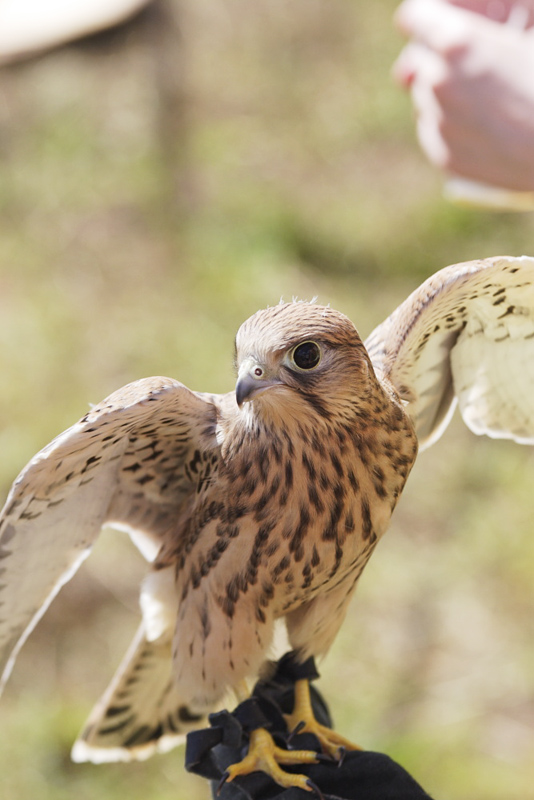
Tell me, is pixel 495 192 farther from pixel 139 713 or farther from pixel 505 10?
pixel 139 713

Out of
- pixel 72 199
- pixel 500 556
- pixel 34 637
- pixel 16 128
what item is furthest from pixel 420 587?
pixel 16 128

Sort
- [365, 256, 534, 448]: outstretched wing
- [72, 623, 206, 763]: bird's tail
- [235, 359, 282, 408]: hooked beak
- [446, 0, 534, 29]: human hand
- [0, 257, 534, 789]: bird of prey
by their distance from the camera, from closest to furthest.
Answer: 1. [235, 359, 282, 408]: hooked beak
2. [0, 257, 534, 789]: bird of prey
3. [365, 256, 534, 448]: outstretched wing
4. [72, 623, 206, 763]: bird's tail
5. [446, 0, 534, 29]: human hand

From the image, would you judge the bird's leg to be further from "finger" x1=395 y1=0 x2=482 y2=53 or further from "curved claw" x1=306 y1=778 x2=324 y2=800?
"finger" x1=395 y1=0 x2=482 y2=53

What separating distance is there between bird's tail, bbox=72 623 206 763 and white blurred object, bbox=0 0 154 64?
550 centimetres

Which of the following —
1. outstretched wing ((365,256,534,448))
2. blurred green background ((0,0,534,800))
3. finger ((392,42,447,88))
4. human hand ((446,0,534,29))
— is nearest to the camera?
outstretched wing ((365,256,534,448))

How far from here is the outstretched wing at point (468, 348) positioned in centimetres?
227

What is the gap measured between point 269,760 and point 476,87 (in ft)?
6.36

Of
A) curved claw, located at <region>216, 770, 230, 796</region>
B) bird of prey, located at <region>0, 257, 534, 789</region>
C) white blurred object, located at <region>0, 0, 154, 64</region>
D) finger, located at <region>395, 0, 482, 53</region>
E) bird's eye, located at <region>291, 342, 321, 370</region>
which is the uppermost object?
white blurred object, located at <region>0, 0, 154, 64</region>

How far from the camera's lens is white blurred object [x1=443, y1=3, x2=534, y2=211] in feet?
10.2

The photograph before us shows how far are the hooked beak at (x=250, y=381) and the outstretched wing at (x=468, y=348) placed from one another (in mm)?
437

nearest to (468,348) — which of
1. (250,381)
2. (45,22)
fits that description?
(250,381)

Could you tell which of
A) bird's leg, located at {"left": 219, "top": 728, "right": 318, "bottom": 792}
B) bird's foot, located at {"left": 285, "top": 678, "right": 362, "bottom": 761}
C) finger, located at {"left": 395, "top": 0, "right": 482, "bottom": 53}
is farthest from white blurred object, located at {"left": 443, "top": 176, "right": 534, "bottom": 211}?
bird's leg, located at {"left": 219, "top": 728, "right": 318, "bottom": 792}

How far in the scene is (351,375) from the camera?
2.13m

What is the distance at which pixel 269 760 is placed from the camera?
2338 mm
